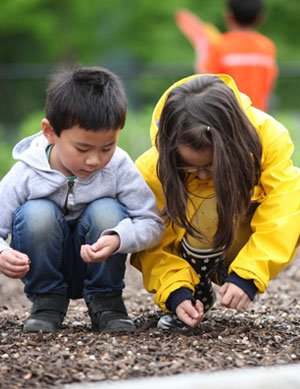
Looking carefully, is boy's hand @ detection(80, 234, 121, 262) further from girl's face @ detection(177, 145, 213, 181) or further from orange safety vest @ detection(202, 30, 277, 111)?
orange safety vest @ detection(202, 30, 277, 111)

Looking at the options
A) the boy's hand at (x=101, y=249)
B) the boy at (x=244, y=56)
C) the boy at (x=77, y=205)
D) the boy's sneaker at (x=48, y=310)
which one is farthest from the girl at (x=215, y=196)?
the boy at (x=244, y=56)

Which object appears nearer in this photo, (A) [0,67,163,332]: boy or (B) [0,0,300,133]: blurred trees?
(A) [0,67,163,332]: boy

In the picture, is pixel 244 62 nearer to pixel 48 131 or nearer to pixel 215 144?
pixel 48 131

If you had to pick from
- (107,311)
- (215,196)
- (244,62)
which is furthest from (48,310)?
(244,62)

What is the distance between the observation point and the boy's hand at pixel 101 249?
3.73 metres

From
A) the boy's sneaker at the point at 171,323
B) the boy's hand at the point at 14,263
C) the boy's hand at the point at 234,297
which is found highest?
the boy's hand at the point at 14,263

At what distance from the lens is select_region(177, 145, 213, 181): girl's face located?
12.4ft

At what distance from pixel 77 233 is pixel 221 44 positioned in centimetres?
518

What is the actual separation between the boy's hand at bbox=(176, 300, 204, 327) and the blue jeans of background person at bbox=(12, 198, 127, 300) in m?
0.26

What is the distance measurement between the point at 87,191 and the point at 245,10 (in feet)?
18.5

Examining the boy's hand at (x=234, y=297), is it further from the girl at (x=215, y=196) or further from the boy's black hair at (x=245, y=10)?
the boy's black hair at (x=245, y=10)

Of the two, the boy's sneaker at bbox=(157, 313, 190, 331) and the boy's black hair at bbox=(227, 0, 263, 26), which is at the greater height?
the boy's black hair at bbox=(227, 0, 263, 26)

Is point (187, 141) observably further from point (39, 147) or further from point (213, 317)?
point (213, 317)

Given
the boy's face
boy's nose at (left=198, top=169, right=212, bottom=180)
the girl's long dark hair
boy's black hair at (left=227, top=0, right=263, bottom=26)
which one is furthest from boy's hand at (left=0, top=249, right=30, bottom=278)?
boy's black hair at (left=227, top=0, right=263, bottom=26)
